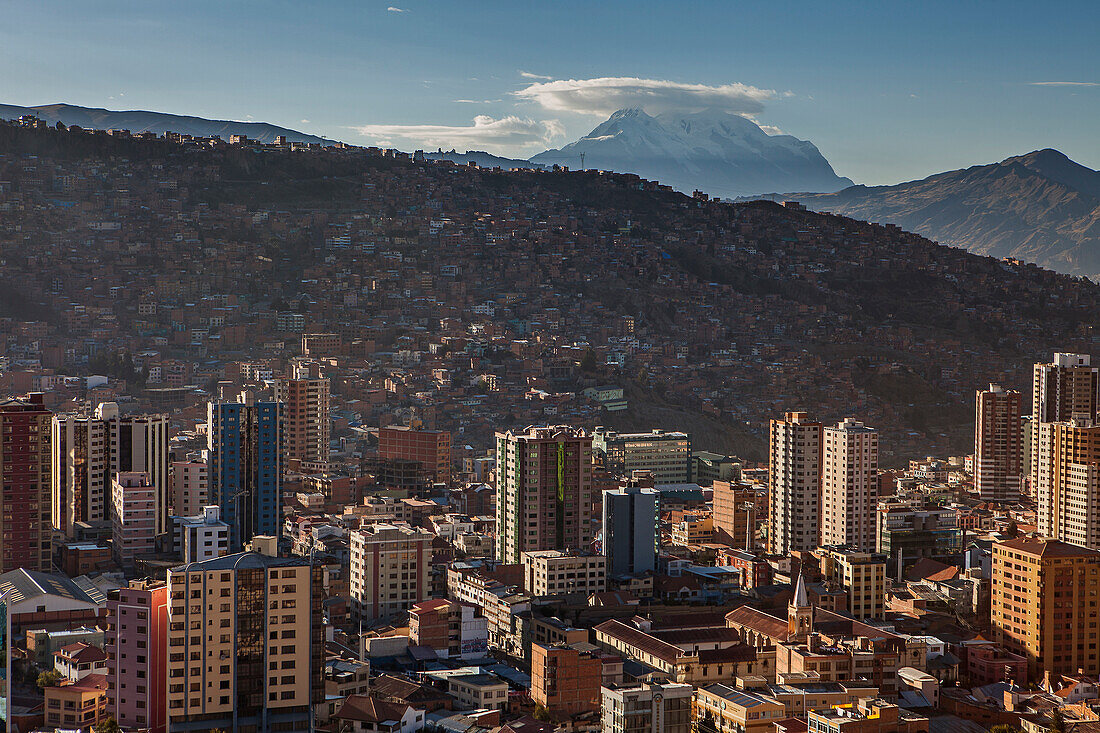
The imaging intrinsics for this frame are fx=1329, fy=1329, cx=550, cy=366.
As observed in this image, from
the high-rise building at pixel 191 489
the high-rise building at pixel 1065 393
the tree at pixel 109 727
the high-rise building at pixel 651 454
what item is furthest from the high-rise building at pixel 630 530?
the high-rise building at pixel 1065 393

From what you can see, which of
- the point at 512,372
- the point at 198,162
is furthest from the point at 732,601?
the point at 198,162

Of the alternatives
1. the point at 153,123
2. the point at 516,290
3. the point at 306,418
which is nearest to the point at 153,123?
the point at 153,123

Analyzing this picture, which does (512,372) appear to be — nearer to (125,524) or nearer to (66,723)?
(125,524)

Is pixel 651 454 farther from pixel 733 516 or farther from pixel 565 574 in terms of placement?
pixel 565 574

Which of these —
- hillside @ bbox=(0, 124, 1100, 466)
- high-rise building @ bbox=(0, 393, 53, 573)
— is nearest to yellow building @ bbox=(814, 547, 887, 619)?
high-rise building @ bbox=(0, 393, 53, 573)

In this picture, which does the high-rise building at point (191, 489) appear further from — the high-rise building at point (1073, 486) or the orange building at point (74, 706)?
the high-rise building at point (1073, 486)
